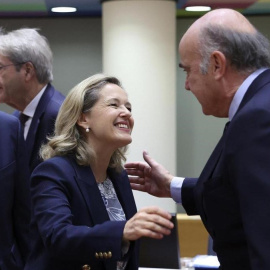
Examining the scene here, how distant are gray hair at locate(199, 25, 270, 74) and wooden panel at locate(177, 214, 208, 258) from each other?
173 inches

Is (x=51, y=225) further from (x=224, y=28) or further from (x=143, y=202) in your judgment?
(x=143, y=202)

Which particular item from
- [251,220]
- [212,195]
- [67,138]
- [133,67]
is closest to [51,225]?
[67,138]

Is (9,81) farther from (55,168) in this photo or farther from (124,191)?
(55,168)

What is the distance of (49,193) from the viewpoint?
2.62m

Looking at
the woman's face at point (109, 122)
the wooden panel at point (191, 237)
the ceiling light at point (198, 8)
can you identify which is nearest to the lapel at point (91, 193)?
the woman's face at point (109, 122)

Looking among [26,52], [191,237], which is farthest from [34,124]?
[191,237]

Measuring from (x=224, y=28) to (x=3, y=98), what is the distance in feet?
7.18

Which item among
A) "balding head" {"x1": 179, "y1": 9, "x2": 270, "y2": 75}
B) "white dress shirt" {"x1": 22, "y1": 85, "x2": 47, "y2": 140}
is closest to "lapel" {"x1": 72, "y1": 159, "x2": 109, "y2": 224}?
"balding head" {"x1": 179, "y1": 9, "x2": 270, "y2": 75}

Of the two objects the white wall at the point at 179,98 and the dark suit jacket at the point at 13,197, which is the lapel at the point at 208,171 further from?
the white wall at the point at 179,98

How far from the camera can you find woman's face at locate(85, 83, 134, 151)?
2945 mm

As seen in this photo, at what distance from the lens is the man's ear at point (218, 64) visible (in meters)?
2.16

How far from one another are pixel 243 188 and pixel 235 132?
0.48 ft

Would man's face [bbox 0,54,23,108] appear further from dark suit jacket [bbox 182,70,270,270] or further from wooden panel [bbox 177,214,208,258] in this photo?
wooden panel [bbox 177,214,208,258]

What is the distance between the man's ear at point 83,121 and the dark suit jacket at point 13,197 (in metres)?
0.32
